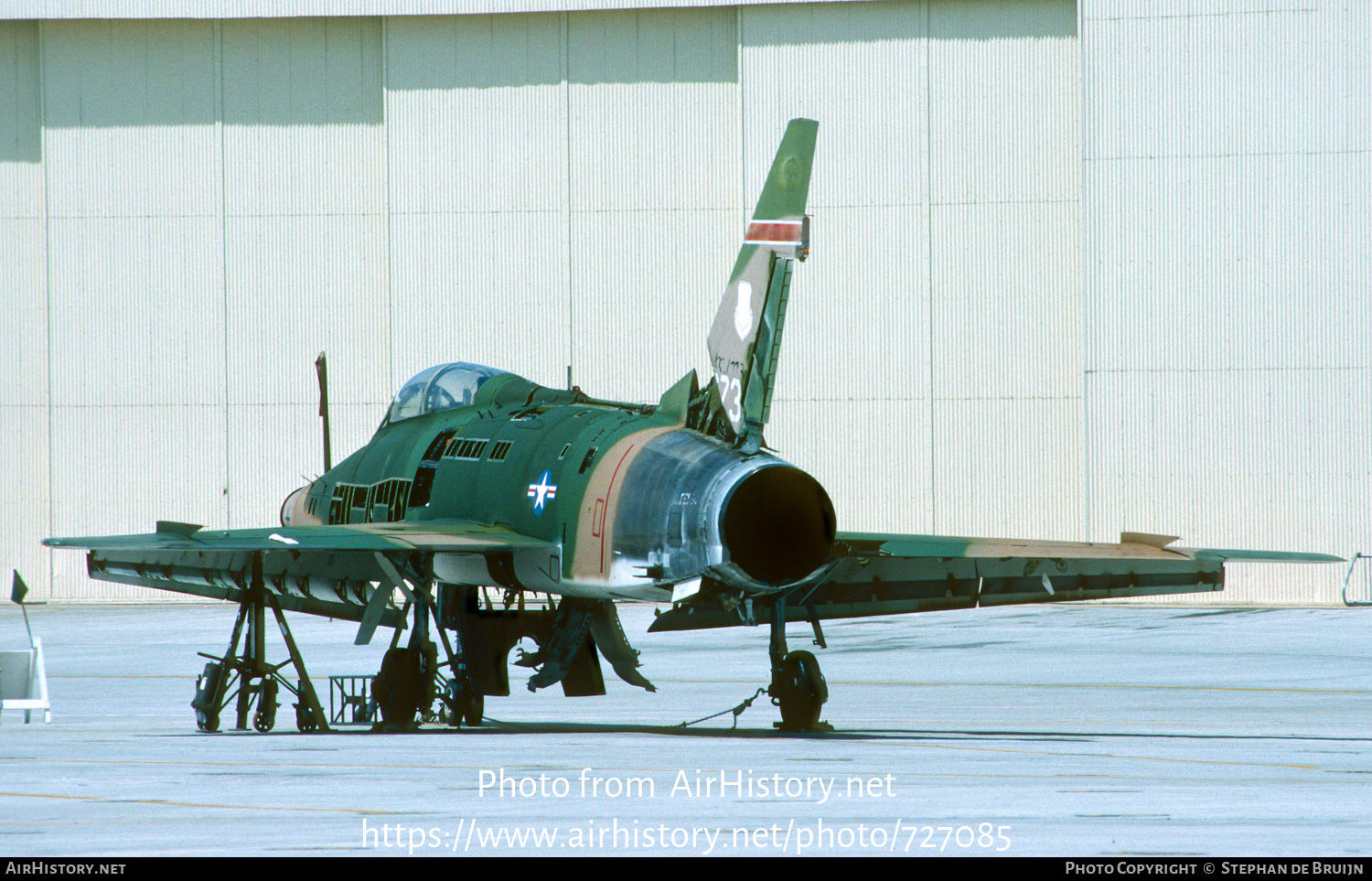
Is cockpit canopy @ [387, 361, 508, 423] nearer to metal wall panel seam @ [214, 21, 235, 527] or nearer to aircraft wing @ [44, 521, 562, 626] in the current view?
aircraft wing @ [44, 521, 562, 626]

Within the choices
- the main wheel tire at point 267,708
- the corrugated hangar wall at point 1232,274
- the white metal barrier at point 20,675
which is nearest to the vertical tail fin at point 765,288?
the main wheel tire at point 267,708

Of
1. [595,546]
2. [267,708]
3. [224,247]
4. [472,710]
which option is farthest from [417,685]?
[224,247]

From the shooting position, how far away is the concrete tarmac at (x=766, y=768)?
8906mm

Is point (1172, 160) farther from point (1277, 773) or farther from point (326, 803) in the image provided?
point (326, 803)

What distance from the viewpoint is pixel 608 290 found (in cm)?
3947

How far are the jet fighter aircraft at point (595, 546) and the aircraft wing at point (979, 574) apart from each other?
27mm

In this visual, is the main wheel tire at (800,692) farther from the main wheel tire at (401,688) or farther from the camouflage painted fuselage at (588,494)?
the main wheel tire at (401,688)

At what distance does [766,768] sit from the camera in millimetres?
12312

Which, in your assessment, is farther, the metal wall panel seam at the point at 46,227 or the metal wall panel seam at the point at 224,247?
the metal wall panel seam at the point at 46,227

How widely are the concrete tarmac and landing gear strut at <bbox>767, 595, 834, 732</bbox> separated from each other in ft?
1.28

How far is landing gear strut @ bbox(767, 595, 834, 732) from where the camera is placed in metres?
15.9

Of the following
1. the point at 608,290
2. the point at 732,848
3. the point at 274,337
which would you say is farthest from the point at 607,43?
the point at 732,848

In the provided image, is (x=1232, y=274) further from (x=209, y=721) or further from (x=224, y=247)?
(x=209, y=721)

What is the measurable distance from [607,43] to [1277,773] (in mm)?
30221
